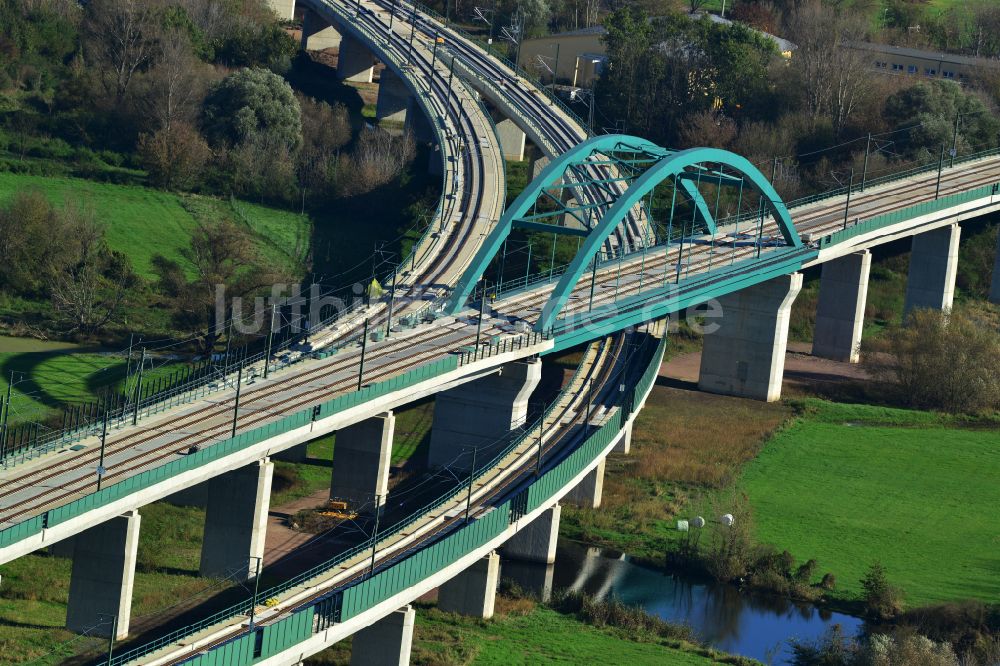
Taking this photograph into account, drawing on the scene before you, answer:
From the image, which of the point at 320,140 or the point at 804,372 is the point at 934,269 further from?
the point at 320,140

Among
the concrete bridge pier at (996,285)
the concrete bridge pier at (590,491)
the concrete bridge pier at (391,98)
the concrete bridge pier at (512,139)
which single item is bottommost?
the concrete bridge pier at (590,491)

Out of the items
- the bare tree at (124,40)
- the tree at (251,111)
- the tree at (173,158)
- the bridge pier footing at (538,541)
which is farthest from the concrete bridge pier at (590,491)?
the bare tree at (124,40)

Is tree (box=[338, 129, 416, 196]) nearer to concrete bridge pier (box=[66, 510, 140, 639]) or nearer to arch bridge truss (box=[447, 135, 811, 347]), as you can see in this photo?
arch bridge truss (box=[447, 135, 811, 347])

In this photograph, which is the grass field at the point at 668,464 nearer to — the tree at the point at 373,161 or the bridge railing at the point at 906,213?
the bridge railing at the point at 906,213

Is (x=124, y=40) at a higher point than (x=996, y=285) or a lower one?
higher

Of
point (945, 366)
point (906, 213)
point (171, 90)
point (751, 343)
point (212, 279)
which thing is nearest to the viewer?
point (212, 279)

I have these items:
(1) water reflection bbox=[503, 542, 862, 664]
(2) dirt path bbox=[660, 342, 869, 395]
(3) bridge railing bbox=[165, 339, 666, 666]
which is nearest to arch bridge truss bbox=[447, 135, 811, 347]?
(2) dirt path bbox=[660, 342, 869, 395]

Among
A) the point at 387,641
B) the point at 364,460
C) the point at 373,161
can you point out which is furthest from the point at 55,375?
the point at 373,161
